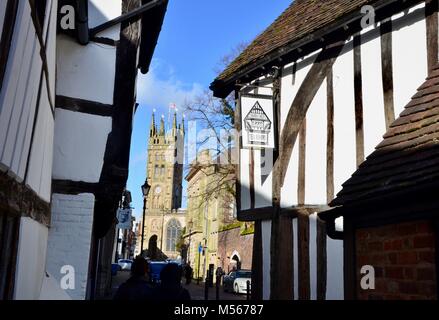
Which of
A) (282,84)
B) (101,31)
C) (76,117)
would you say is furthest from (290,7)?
(76,117)

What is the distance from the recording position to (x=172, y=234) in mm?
88875

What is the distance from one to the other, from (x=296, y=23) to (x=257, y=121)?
2.43 metres

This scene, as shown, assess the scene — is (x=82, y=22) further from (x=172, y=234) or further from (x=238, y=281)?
(x=172, y=234)

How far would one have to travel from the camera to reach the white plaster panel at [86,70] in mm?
6191

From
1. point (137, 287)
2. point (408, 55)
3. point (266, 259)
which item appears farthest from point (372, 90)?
point (137, 287)

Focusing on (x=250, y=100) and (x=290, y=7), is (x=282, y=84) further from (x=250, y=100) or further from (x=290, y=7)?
(x=290, y=7)

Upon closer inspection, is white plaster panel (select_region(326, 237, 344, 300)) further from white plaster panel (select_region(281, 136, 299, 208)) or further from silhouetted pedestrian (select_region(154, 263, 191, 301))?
silhouetted pedestrian (select_region(154, 263, 191, 301))

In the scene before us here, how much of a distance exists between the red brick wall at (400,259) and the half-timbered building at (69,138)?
123 inches

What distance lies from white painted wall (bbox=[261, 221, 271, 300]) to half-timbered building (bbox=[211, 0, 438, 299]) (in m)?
0.02

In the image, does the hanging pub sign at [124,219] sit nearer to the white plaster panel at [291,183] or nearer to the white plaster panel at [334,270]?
the white plaster panel at [291,183]

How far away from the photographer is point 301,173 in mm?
8352

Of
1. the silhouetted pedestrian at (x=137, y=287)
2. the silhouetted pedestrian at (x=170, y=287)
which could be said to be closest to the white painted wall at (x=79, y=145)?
the silhouetted pedestrian at (x=137, y=287)
